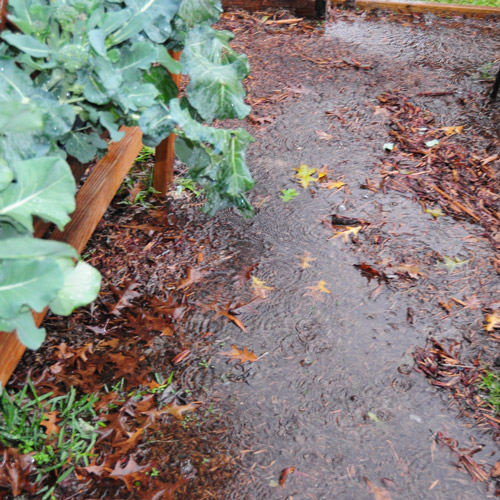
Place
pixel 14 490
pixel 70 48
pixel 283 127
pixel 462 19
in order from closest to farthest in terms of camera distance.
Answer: pixel 70 48
pixel 14 490
pixel 283 127
pixel 462 19

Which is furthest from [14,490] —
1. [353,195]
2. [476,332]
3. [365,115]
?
[365,115]

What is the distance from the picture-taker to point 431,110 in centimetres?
388

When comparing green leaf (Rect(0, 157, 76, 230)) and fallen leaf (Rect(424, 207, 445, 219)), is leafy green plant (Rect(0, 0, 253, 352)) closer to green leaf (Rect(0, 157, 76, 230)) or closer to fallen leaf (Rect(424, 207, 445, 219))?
green leaf (Rect(0, 157, 76, 230))

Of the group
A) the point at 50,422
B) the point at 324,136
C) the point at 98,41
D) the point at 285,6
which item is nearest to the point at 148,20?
the point at 98,41

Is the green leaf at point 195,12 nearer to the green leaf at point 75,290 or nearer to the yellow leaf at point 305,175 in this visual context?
the green leaf at point 75,290

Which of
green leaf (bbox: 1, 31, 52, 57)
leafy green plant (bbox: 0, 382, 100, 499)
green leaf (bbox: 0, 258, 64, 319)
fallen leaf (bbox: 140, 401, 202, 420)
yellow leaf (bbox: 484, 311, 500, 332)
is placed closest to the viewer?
green leaf (bbox: 0, 258, 64, 319)

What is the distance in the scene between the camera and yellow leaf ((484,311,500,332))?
2.49 metres

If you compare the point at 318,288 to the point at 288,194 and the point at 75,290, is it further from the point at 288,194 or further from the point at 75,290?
the point at 75,290

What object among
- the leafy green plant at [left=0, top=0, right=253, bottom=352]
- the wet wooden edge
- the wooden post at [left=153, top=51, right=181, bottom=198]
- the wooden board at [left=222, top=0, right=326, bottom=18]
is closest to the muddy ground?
the wooden post at [left=153, top=51, right=181, bottom=198]

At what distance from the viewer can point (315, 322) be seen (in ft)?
8.26

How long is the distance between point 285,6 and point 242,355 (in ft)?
12.9

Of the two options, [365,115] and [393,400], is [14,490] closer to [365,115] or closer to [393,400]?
[393,400]

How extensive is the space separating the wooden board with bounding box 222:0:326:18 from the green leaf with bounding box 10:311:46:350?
4523mm

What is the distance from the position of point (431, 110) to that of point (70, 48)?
2.98 m
